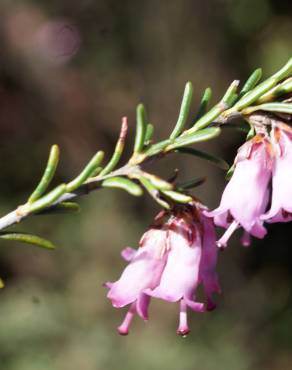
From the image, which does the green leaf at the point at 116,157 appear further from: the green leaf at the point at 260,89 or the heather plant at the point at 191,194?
the green leaf at the point at 260,89

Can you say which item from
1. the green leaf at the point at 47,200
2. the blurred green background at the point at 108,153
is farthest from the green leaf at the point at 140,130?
the blurred green background at the point at 108,153

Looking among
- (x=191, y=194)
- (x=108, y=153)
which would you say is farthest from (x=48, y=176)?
(x=108, y=153)

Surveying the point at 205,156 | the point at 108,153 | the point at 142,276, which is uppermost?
the point at 205,156

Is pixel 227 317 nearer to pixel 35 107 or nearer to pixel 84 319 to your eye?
pixel 84 319

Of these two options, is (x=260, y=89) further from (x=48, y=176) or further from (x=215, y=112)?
(x=48, y=176)

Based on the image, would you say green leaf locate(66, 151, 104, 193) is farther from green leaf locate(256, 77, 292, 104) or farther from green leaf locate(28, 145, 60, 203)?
green leaf locate(256, 77, 292, 104)

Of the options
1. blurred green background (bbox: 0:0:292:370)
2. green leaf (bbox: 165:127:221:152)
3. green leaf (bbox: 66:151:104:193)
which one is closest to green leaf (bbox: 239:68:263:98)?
green leaf (bbox: 165:127:221:152)

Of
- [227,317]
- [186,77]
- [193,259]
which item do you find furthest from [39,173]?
[193,259]
